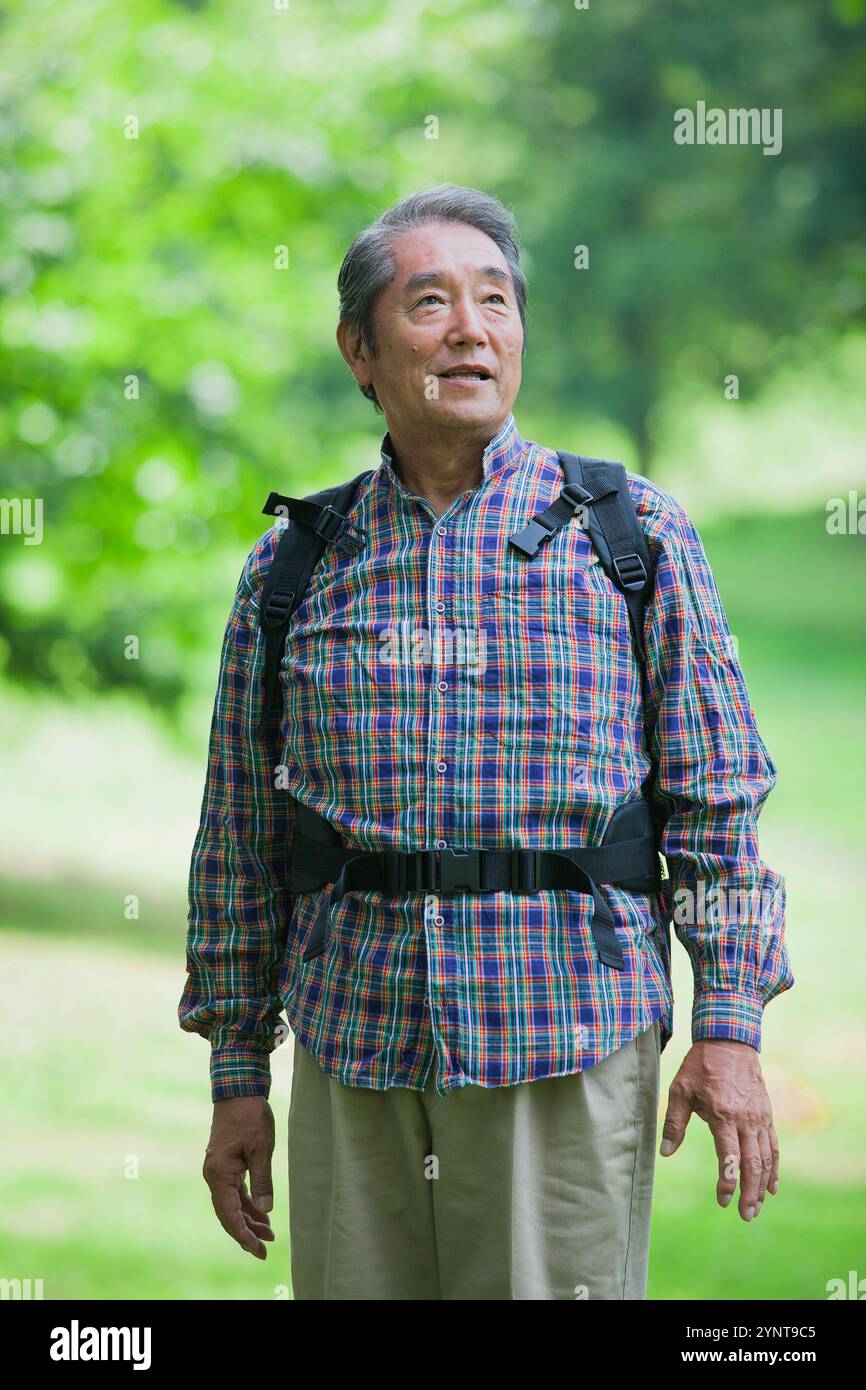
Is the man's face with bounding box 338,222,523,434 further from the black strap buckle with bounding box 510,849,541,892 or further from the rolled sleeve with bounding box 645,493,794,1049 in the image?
the black strap buckle with bounding box 510,849,541,892

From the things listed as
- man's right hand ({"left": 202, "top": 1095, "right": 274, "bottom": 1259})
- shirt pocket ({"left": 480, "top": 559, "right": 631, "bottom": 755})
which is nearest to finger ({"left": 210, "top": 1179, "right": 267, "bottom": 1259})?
man's right hand ({"left": 202, "top": 1095, "right": 274, "bottom": 1259})

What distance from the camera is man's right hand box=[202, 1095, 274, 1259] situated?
200cm

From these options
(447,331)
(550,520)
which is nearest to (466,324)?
(447,331)

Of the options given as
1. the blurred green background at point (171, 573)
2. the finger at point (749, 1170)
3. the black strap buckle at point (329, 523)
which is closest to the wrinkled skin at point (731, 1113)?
the finger at point (749, 1170)

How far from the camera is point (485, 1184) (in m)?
1.75

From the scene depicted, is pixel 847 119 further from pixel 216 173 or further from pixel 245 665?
pixel 245 665

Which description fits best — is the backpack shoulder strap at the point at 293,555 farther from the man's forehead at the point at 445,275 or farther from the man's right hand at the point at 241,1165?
the man's right hand at the point at 241,1165

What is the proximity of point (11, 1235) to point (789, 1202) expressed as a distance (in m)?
2.36

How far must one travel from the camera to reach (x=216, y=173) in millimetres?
5949

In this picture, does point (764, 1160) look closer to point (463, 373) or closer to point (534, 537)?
point (534, 537)

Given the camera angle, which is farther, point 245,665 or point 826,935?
point 826,935

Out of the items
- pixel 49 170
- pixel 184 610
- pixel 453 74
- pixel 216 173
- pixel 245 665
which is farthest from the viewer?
pixel 453 74

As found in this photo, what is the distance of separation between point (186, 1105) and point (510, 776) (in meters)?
4.47

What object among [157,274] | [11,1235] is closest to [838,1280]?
[11,1235]
